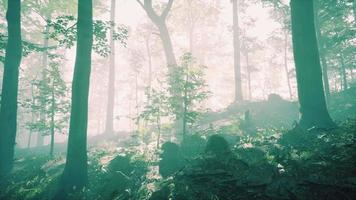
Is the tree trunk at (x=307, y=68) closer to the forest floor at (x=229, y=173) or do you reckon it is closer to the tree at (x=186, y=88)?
the forest floor at (x=229, y=173)

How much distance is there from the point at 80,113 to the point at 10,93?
610cm

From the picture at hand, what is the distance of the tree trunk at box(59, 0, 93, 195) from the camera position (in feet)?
32.3

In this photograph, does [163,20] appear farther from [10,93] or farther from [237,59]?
[10,93]

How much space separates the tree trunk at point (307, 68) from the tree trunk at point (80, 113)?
29.9 feet

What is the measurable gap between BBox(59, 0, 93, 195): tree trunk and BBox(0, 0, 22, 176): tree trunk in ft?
17.6

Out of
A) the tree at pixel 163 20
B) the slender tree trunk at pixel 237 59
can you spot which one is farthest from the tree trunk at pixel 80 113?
the slender tree trunk at pixel 237 59

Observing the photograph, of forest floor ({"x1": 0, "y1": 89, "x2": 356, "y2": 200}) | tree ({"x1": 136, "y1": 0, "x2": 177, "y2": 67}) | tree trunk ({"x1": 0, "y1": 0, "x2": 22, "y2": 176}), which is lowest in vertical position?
forest floor ({"x1": 0, "y1": 89, "x2": 356, "y2": 200})

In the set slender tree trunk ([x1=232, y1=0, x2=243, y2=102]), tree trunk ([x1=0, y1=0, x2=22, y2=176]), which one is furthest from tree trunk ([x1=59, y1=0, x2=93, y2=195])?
slender tree trunk ([x1=232, y1=0, x2=243, y2=102])

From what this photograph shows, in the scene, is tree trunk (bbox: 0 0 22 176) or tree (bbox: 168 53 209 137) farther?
tree (bbox: 168 53 209 137)

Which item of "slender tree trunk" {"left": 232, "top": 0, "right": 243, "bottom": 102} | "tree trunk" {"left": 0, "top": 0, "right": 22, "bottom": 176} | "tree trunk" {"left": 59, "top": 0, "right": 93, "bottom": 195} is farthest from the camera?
"slender tree trunk" {"left": 232, "top": 0, "right": 243, "bottom": 102}

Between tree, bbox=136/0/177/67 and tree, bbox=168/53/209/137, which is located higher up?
tree, bbox=136/0/177/67

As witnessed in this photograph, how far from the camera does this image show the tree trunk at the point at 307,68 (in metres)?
11.2

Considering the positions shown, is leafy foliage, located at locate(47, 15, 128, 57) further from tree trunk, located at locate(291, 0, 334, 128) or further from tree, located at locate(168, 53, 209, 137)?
tree trunk, located at locate(291, 0, 334, 128)

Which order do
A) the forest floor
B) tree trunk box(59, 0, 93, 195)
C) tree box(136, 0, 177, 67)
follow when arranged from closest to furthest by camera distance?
1. the forest floor
2. tree trunk box(59, 0, 93, 195)
3. tree box(136, 0, 177, 67)
